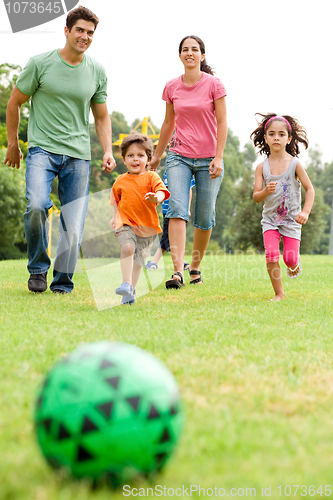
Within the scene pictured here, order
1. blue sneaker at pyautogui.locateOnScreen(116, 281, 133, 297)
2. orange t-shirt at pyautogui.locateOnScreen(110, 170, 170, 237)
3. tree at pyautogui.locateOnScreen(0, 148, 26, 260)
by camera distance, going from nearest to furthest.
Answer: blue sneaker at pyautogui.locateOnScreen(116, 281, 133, 297) < orange t-shirt at pyautogui.locateOnScreen(110, 170, 170, 237) < tree at pyautogui.locateOnScreen(0, 148, 26, 260)

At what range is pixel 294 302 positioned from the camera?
536 cm

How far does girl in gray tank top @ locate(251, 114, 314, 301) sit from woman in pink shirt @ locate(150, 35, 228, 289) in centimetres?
60

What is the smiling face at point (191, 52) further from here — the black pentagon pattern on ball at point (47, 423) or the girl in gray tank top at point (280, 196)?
the black pentagon pattern on ball at point (47, 423)

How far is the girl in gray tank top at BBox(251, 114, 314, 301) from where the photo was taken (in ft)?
18.5

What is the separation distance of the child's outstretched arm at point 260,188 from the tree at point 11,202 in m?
24.0

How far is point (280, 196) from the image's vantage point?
5746 millimetres

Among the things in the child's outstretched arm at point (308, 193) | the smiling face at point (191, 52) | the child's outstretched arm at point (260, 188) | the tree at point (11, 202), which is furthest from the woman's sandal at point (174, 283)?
the tree at point (11, 202)

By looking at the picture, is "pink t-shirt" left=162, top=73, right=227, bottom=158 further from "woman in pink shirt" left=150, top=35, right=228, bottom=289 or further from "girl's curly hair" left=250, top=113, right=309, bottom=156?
"girl's curly hair" left=250, top=113, right=309, bottom=156

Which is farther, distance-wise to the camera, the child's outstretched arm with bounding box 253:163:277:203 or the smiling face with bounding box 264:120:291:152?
the smiling face with bounding box 264:120:291:152

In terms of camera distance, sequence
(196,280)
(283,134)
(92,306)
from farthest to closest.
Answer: (196,280) → (283,134) → (92,306)

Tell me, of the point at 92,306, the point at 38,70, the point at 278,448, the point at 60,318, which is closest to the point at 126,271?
the point at 92,306

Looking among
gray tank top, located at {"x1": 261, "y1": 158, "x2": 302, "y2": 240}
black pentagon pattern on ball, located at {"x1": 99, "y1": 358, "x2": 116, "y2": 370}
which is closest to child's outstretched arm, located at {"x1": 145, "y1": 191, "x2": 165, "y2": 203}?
gray tank top, located at {"x1": 261, "y1": 158, "x2": 302, "y2": 240}

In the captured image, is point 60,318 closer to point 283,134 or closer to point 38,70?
point 38,70

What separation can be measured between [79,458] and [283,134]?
16.3ft
